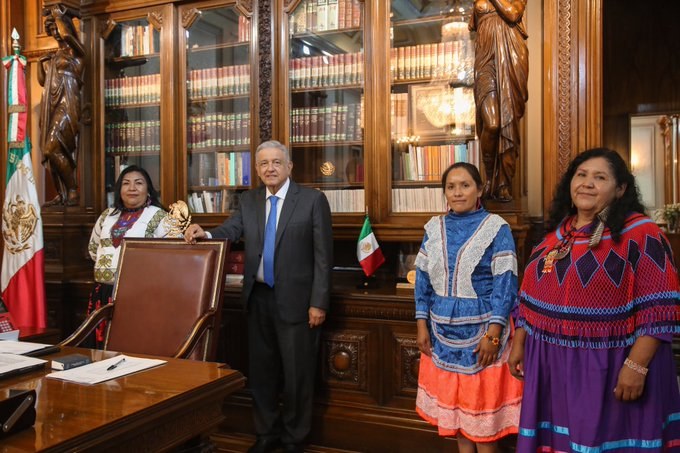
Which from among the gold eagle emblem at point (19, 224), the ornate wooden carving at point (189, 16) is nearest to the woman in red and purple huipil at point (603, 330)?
the ornate wooden carving at point (189, 16)

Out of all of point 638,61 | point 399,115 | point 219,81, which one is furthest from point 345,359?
point 638,61

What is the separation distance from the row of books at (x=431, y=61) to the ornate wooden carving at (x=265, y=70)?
730 millimetres

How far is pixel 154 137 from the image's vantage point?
3.79 meters

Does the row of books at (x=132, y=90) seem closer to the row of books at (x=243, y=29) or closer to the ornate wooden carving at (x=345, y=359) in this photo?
the row of books at (x=243, y=29)

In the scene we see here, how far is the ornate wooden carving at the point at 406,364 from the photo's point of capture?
2.81 metres

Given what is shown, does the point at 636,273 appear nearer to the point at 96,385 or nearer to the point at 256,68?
the point at 96,385

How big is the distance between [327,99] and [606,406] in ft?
7.57

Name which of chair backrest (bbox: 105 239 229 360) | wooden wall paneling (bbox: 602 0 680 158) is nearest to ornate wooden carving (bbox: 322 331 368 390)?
chair backrest (bbox: 105 239 229 360)

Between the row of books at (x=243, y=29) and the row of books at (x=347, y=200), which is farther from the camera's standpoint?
the row of books at (x=243, y=29)

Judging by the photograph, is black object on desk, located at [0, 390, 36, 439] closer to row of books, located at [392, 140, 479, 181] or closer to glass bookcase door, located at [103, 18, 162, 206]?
row of books, located at [392, 140, 479, 181]

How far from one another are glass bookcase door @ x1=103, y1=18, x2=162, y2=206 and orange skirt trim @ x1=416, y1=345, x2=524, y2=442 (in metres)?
2.34

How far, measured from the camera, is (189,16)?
3645mm

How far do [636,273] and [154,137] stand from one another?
9.86 ft

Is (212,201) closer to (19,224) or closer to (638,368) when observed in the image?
(19,224)
